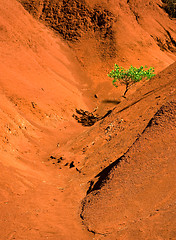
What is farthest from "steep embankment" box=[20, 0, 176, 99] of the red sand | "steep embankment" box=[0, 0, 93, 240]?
"steep embankment" box=[0, 0, 93, 240]

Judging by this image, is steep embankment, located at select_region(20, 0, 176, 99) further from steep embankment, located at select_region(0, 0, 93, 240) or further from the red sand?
steep embankment, located at select_region(0, 0, 93, 240)

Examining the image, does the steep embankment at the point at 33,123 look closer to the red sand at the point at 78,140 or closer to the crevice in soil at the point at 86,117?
the red sand at the point at 78,140

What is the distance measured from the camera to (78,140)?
9.92 m

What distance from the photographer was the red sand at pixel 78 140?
445 cm

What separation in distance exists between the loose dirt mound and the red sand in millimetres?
20

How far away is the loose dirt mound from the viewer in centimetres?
371

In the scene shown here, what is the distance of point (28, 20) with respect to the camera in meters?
22.3

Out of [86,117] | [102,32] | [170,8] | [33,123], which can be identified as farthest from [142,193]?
[170,8]

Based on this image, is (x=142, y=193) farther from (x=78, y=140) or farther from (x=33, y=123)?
(x=33, y=123)

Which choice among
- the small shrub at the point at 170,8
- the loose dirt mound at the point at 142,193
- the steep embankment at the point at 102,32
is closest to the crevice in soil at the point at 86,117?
the steep embankment at the point at 102,32

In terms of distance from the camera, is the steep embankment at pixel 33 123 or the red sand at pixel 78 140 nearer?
the red sand at pixel 78 140

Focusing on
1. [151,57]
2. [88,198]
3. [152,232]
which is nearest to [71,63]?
[151,57]

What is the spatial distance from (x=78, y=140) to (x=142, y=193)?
5604 mm

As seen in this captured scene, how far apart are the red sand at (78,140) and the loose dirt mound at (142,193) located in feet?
0.07
